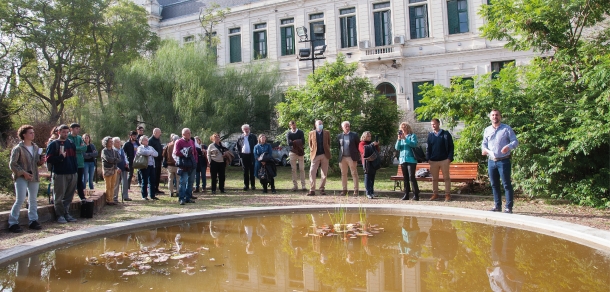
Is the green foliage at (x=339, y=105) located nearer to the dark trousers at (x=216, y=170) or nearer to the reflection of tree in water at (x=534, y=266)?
the dark trousers at (x=216, y=170)

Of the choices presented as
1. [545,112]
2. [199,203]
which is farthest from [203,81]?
[545,112]

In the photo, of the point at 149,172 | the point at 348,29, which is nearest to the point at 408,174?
the point at 149,172

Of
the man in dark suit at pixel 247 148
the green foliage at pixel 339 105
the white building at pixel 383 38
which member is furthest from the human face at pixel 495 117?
the white building at pixel 383 38

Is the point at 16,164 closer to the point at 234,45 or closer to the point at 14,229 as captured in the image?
the point at 14,229

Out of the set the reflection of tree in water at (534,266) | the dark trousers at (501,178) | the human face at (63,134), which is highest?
the human face at (63,134)

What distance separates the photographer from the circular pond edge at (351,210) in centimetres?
571

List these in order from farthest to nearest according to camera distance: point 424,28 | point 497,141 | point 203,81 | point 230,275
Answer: point 424,28 → point 203,81 → point 497,141 → point 230,275

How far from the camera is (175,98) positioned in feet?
66.9

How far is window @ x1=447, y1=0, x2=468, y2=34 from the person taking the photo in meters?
27.5

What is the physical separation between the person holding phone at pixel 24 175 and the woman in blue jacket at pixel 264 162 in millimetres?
5661

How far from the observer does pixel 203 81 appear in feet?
67.9

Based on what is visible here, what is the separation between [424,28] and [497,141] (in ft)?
71.3

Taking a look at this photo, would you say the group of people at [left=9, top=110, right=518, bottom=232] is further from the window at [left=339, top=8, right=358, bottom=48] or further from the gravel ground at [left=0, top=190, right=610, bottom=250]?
the window at [left=339, top=8, right=358, bottom=48]

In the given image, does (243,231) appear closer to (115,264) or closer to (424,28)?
(115,264)
